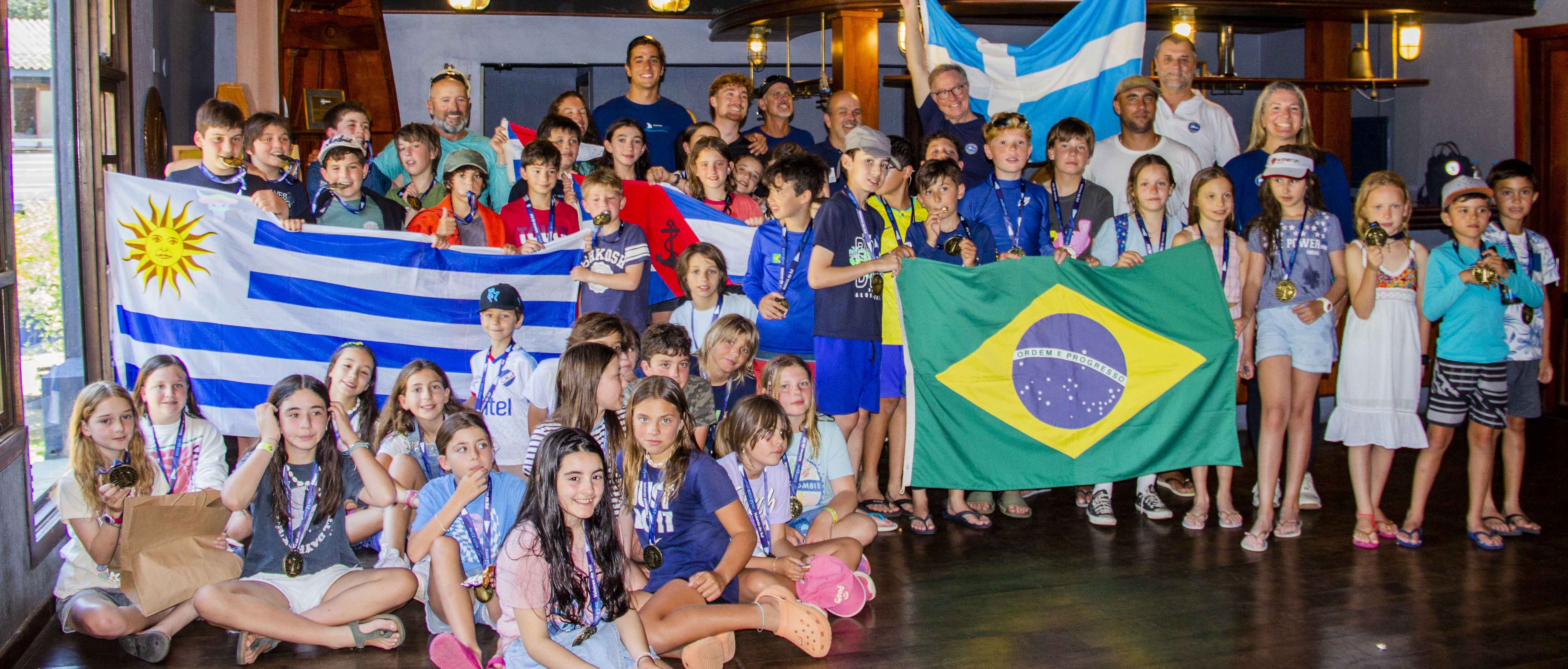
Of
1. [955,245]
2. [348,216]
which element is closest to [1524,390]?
[955,245]

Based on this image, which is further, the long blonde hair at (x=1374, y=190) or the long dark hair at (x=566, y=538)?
the long blonde hair at (x=1374, y=190)

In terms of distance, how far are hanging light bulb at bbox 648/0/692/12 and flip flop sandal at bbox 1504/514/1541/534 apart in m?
6.94

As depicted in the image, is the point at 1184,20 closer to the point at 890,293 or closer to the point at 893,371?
the point at 890,293

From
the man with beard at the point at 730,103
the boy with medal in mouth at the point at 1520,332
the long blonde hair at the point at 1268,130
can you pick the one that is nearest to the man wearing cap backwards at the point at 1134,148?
the long blonde hair at the point at 1268,130

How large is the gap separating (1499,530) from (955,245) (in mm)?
2518

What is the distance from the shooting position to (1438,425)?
480 cm

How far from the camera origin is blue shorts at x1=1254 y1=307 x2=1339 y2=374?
4746 millimetres

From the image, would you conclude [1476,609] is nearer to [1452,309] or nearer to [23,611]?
[1452,309]

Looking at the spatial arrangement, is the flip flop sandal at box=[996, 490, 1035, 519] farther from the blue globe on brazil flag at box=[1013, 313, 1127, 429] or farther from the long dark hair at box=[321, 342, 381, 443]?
the long dark hair at box=[321, 342, 381, 443]

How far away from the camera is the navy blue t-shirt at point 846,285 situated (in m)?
4.88

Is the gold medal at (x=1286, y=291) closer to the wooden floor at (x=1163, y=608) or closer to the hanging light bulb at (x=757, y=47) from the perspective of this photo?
the wooden floor at (x=1163, y=608)

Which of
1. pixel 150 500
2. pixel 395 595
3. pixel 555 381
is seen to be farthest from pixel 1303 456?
pixel 150 500

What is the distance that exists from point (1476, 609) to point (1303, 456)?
3.25ft

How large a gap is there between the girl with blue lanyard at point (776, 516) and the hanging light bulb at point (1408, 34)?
24.8 ft
